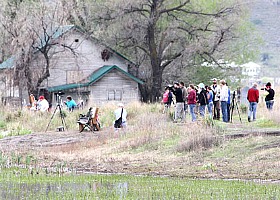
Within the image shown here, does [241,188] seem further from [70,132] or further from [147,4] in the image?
[147,4]

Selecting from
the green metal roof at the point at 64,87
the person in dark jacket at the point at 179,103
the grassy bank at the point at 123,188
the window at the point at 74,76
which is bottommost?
the grassy bank at the point at 123,188

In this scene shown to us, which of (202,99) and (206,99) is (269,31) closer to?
(206,99)

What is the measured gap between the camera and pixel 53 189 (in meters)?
15.7

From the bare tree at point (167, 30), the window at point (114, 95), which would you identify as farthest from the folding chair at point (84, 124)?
the window at point (114, 95)

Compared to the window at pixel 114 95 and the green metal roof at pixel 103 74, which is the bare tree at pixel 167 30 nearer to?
the green metal roof at pixel 103 74

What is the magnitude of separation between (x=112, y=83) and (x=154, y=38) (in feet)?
18.7

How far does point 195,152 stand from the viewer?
74.9 feet

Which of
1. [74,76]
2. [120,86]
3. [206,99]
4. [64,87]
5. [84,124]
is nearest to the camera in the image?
[206,99]

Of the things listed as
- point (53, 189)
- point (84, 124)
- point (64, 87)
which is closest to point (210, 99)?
point (84, 124)

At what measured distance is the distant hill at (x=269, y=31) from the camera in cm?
11069

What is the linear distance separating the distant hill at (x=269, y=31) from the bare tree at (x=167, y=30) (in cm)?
4981

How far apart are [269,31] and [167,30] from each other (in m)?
55.4

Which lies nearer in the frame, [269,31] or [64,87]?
[64,87]

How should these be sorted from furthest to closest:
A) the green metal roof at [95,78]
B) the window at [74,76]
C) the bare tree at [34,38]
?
the window at [74,76]
the green metal roof at [95,78]
the bare tree at [34,38]
